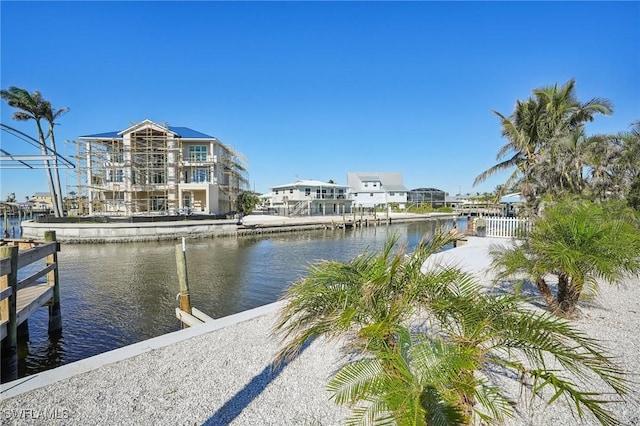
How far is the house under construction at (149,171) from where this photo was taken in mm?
30953

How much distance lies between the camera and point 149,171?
31.8m

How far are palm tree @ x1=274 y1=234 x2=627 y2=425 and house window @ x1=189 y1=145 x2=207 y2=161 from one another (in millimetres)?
32607

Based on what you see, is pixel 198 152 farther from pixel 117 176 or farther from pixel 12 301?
pixel 12 301

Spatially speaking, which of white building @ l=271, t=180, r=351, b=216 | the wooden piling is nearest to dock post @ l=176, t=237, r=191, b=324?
the wooden piling

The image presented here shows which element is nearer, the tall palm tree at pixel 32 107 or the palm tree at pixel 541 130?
the palm tree at pixel 541 130

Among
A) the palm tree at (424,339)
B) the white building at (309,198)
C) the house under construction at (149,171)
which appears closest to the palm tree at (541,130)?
the palm tree at (424,339)

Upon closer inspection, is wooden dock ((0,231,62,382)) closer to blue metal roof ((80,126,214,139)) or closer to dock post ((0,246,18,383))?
dock post ((0,246,18,383))

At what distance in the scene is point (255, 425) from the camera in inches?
114

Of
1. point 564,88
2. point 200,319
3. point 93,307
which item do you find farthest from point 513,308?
point 564,88

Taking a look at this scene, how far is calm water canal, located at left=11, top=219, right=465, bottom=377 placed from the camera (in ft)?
22.2

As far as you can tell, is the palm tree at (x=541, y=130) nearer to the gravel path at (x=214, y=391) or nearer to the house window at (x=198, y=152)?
the gravel path at (x=214, y=391)

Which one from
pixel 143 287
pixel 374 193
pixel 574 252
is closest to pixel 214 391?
pixel 574 252

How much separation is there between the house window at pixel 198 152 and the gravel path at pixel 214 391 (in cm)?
3082

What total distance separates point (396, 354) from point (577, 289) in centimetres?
465
